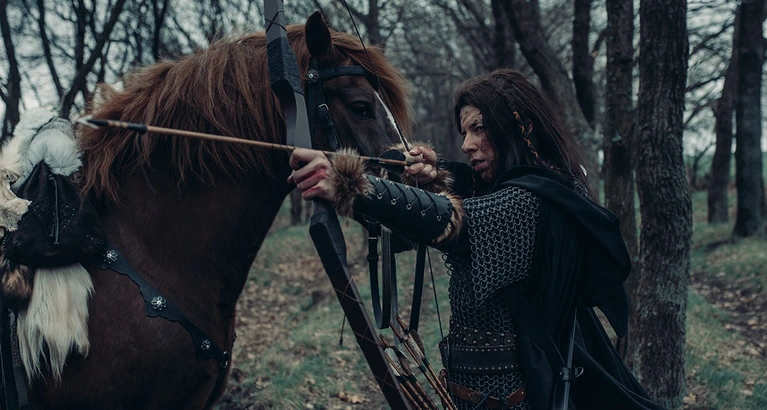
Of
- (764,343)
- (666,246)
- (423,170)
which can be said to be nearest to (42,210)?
(423,170)

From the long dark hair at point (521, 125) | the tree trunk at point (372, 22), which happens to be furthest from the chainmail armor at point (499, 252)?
the tree trunk at point (372, 22)

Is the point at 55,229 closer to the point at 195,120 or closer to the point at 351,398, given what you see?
the point at 195,120

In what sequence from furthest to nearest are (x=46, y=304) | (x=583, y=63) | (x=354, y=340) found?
(x=354, y=340) → (x=583, y=63) → (x=46, y=304)

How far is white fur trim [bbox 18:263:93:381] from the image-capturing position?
2.12m

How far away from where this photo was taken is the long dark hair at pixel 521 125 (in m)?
2.27

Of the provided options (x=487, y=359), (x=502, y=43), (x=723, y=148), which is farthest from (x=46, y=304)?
(x=723, y=148)

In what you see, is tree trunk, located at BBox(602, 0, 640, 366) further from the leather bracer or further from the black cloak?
the leather bracer

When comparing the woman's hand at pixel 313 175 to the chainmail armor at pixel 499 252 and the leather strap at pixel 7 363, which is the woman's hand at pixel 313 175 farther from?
the leather strap at pixel 7 363

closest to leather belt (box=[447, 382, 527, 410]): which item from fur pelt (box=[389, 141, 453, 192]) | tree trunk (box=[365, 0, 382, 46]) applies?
fur pelt (box=[389, 141, 453, 192])

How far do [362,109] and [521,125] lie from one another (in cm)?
69

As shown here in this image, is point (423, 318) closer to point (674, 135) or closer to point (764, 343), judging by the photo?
point (764, 343)

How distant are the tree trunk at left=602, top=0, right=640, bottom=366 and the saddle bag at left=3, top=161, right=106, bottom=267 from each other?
14.4 ft

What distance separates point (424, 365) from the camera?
2.35m

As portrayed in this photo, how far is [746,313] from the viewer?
25.8 ft
